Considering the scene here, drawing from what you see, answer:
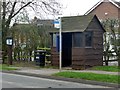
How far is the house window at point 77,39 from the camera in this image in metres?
21.5

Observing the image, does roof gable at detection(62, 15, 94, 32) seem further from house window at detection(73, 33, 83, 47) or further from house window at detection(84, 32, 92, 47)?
house window at detection(84, 32, 92, 47)

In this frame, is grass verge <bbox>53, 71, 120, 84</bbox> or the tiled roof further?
the tiled roof

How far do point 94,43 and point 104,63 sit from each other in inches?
139

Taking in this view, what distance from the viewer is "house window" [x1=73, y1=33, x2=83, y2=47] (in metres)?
21.5

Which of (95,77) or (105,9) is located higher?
(105,9)

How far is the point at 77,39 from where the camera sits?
2175 cm

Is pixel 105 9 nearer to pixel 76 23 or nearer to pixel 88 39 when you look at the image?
pixel 76 23

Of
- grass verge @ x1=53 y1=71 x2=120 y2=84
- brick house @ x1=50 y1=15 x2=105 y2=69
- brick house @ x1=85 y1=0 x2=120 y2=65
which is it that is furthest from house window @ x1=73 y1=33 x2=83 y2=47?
brick house @ x1=85 y1=0 x2=120 y2=65

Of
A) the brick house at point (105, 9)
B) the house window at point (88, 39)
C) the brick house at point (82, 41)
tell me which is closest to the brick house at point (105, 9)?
the brick house at point (105, 9)

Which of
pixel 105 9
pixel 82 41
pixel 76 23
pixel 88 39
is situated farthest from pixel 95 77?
pixel 105 9

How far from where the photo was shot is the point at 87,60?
21359mm

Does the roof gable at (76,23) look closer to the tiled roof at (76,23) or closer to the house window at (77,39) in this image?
the tiled roof at (76,23)

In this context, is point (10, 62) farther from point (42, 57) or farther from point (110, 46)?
point (110, 46)

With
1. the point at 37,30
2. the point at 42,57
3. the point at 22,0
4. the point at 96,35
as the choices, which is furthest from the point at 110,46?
the point at 22,0
